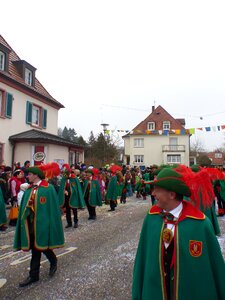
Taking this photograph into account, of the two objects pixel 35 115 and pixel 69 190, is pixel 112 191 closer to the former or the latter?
pixel 69 190

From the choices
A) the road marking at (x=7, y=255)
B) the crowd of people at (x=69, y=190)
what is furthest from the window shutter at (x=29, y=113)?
the road marking at (x=7, y=255)

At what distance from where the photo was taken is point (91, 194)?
10773 mm

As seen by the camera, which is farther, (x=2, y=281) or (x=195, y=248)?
(x=2, y=281)

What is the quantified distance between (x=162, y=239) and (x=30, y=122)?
745 inches

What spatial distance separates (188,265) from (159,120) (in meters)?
48.7

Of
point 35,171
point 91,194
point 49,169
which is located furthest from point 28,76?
point 35,171

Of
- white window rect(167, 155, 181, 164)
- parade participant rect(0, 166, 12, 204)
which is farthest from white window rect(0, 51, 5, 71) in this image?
white window rect(167, 155, 181, 164)

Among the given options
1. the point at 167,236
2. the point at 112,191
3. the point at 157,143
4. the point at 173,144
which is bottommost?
the point at 112,191

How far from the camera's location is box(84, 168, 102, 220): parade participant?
10805 mm

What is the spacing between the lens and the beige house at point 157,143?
48312mm

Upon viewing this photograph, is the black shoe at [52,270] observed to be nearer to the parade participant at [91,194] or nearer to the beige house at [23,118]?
the parade participant at [91,194]

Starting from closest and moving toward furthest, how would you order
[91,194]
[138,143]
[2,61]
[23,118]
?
[91,194] → [2,61] → [23,118] → [138,143]

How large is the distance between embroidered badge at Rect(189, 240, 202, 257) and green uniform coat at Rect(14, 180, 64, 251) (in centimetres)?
301

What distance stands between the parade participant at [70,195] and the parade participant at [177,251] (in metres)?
6.74
